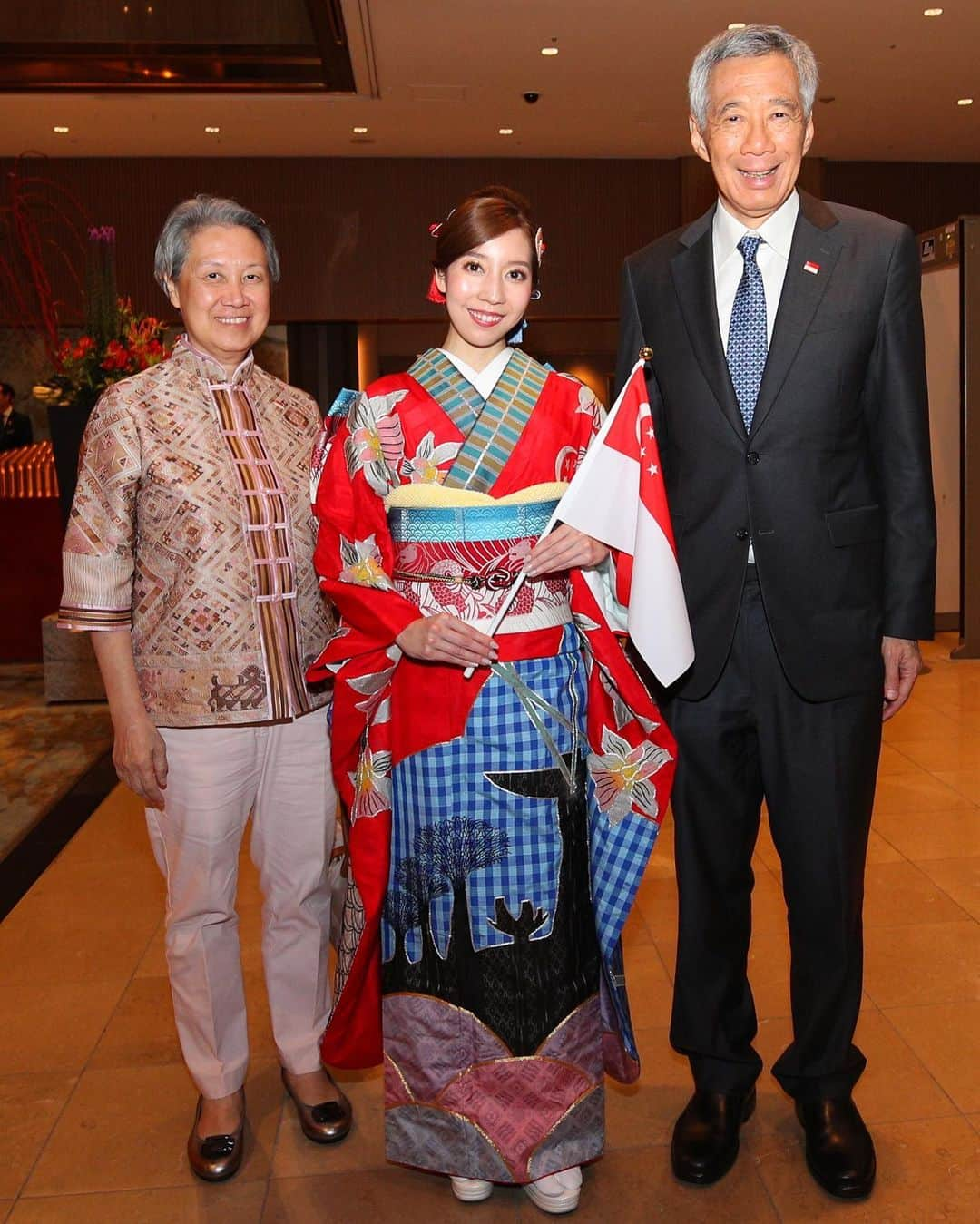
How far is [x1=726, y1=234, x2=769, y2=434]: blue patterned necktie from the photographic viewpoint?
1928 mm

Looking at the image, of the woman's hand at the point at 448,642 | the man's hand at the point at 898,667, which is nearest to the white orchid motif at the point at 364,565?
the woman's hand at the point at 448,642

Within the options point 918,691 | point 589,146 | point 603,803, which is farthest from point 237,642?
point 589,146

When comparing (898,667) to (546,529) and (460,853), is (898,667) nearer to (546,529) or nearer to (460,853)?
(546,529)

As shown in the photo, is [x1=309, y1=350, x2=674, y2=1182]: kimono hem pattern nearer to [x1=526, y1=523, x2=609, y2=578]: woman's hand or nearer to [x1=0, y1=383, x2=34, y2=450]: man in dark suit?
[x1=526, y1=523, x2=609, y2=578]: woman's hand

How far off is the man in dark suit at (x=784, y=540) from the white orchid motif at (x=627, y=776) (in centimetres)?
8

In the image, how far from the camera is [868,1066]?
2379 millimetres

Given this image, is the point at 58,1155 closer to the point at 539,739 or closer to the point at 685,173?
the point at 539,739

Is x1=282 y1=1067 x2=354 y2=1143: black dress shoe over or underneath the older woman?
underneath

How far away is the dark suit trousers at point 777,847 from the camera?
1993mm

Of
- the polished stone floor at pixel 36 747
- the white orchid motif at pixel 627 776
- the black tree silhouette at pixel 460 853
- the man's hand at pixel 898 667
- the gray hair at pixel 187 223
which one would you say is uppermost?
the gray hair at pixel 187 223

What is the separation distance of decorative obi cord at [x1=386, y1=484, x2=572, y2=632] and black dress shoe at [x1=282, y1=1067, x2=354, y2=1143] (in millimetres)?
954

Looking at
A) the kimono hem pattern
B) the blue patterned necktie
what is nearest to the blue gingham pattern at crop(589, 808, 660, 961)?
the kimono hem pattern

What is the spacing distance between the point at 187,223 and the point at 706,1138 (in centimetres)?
174

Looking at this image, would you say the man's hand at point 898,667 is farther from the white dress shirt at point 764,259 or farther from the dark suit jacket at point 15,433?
the dark suit jacket at point 15,433
